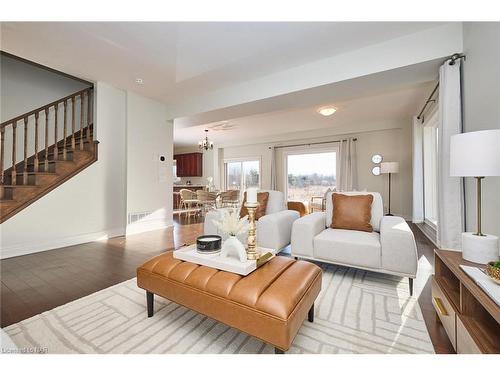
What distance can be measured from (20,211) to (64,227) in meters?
0.55

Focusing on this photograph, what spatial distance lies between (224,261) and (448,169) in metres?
2.42

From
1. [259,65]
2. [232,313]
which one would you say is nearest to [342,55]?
[259,65]

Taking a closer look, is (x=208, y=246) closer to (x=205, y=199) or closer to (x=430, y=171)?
(x=205, y=199)

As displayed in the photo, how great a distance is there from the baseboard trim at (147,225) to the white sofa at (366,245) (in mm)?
3149

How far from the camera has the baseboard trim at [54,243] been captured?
292 centimetres

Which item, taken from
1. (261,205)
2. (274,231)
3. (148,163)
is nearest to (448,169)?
(274,231)

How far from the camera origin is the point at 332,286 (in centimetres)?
205

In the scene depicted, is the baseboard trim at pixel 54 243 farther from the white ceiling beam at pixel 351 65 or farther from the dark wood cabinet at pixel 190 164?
the dark wood cabinet at pixel 190 164

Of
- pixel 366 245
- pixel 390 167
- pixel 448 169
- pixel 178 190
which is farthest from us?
pixel 178 190

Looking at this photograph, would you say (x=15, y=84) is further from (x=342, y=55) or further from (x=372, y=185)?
(x=372, y=185)

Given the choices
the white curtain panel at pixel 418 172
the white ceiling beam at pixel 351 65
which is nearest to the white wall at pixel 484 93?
the white ceiling beam at pixel 351 65

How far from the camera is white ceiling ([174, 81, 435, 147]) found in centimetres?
428

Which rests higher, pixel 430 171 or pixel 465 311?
pixel 430 171

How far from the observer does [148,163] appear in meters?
4.41
